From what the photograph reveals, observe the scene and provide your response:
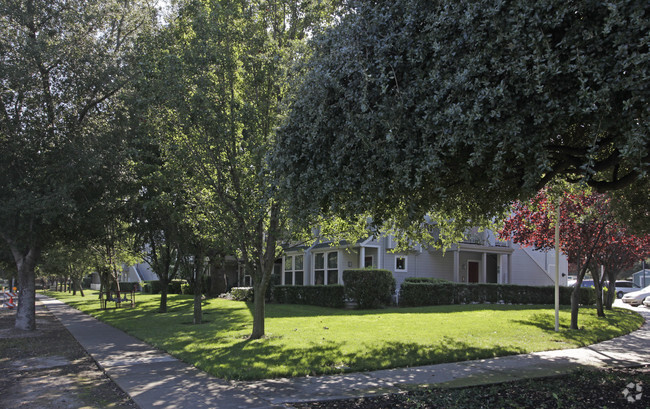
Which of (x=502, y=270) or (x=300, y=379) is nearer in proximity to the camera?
(x=300, y=379)

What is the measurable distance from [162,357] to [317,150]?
6044 millimetres

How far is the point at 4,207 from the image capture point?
12547mm

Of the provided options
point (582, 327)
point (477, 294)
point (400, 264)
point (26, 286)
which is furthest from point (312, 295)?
point (582, 327)

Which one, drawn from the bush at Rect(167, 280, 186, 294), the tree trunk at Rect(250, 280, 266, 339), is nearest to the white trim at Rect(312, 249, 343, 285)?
the tree trunk at Rect(250, 280, 266, 339)

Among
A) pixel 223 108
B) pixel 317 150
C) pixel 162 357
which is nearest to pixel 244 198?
pixel 223 108

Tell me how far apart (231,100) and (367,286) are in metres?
11.5

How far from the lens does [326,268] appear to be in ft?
84.7

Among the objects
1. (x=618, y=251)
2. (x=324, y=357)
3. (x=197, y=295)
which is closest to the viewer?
(x=324, y=357)

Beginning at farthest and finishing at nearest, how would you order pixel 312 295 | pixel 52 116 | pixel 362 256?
pixel 362 256, pixel 312 295, pixel 52 116

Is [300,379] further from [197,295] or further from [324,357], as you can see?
[197,295]

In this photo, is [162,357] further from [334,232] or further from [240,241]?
[334,232]

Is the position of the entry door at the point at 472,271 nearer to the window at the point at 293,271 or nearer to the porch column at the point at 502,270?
the porch column at the point at 502,270

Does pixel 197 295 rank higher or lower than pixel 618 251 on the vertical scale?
lower

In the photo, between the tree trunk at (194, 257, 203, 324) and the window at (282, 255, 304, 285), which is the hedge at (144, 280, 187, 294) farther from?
the tree trunk at (194, 257, 203, 324)
